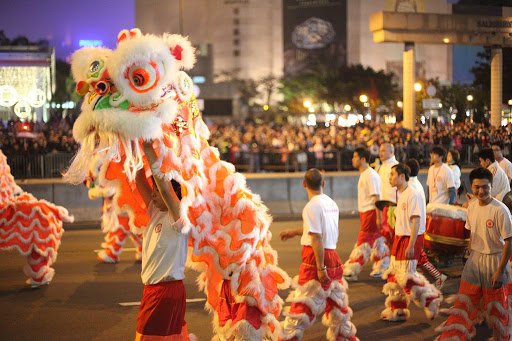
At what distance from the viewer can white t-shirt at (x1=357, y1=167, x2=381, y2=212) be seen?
10508 mm

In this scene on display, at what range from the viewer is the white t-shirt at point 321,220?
271 inches

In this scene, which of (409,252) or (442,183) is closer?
(409,252)

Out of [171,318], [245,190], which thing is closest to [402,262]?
[245,190]

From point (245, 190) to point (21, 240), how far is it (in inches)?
196

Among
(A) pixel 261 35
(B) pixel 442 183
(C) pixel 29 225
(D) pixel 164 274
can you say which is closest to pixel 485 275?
(D) pixel 164 274

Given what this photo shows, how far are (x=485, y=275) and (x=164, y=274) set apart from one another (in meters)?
3.12

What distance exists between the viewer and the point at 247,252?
231 inches

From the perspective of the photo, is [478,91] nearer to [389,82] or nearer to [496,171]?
[389,82]

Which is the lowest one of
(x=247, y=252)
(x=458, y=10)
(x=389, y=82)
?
(x=247, y=252)

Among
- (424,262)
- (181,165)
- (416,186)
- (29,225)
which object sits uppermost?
(181,165)

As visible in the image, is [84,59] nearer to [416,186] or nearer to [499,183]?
[416,186]

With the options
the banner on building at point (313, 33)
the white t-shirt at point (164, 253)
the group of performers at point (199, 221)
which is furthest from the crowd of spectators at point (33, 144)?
the banner on building at point (313, 33)

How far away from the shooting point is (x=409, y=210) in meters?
8.30

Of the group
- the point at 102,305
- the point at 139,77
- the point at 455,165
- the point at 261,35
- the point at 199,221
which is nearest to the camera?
the point at 139,77
